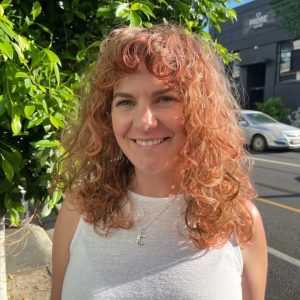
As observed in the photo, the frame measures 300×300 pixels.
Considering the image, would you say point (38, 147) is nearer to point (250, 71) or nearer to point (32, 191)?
point (32, 191)

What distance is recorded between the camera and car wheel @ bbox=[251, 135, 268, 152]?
13922 millimetres

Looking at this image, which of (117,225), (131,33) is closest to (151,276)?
(117,225)

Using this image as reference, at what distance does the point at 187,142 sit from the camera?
1410mm

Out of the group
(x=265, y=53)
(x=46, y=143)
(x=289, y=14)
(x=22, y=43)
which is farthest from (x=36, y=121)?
(x=265, y=53)

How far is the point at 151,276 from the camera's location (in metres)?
1.34

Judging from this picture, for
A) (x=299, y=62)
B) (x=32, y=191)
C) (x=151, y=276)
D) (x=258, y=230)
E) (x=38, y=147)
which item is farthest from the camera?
(x=299, y=62)

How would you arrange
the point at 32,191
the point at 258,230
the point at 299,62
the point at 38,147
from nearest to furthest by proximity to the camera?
the point at 258,230, the point at 38,147, the point at 32,191, the point at 299,62

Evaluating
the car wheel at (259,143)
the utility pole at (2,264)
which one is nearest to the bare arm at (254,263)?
the utility pole at (2,264)

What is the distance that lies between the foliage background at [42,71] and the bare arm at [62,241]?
316 millimetres

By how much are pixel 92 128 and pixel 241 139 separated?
54 cm

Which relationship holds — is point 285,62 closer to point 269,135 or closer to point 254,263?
point 269,135

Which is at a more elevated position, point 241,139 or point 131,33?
point 131,33

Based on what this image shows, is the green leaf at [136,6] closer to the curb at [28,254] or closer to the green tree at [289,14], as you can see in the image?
the curb at [28,254]

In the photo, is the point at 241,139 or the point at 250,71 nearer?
the point at 241,139
